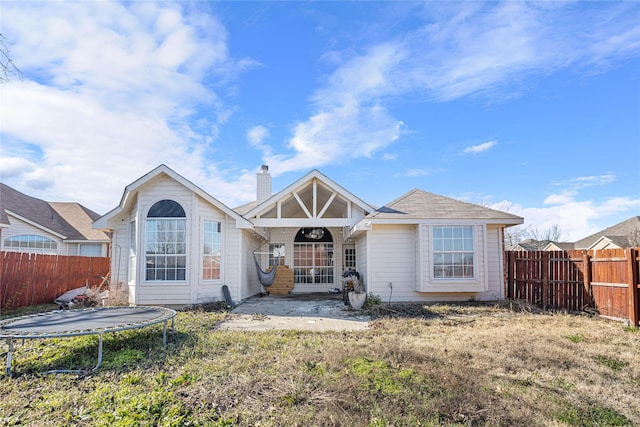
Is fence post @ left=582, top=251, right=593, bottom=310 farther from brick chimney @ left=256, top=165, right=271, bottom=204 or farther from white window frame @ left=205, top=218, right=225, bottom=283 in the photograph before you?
brick chimney @ left=256, top=165, right=271, bottom=204

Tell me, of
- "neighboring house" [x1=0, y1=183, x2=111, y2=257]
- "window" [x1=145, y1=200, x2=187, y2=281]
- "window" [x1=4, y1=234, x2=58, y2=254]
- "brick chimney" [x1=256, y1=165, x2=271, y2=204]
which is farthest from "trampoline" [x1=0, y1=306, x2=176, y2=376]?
"window" [x1=4, y1=234, x2=58, y2=254]

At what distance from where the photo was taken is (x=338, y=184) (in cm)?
1144

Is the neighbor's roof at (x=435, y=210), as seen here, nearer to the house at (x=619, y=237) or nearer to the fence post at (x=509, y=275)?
the fence post at (x=509, y=275)

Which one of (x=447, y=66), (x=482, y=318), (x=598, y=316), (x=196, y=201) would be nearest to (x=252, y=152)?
(x=196, y=201)

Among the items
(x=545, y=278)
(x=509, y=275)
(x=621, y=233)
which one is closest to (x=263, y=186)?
(x=509, y=275)

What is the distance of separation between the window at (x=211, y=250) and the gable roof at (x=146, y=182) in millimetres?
632

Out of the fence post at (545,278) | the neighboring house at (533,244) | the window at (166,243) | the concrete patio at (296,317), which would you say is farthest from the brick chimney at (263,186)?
the neighboring house at (533,244)

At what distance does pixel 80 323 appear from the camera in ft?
19.1

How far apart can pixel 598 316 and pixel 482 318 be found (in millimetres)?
2701

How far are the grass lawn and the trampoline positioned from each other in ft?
1.11

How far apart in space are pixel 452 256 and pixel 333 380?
743 centimetres

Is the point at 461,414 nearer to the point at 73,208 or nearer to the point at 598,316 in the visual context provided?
the point at 598,316

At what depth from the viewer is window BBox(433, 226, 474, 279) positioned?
10641 mm

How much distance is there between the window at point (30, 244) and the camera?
16.5 metres
